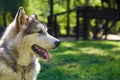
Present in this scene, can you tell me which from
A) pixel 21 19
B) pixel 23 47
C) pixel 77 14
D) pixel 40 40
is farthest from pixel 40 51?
pixel 77 14

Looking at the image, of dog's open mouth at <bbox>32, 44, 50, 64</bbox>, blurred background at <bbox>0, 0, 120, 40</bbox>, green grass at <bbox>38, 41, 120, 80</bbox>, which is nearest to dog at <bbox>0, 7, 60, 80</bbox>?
dog's open mouth at <bbox>32, 44, 50, 64</bbox>

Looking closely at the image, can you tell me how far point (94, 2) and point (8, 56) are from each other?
29.0 meters

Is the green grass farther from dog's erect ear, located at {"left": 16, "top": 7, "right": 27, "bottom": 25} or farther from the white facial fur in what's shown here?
dog's erect ear, located at {"left": 16, "top": 7, "right": 27, "bottom": 25}

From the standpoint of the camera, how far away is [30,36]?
6.11 meters

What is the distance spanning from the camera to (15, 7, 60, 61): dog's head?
6.04 metres

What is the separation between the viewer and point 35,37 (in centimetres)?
614

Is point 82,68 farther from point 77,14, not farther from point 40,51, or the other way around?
point 77,14

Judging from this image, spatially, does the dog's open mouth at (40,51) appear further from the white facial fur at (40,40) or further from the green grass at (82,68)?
the green grass at (82,68)

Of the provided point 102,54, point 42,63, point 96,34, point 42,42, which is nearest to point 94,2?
point 96,34

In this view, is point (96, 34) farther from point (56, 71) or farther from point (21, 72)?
point (21, 72)

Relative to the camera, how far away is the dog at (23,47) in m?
6.00

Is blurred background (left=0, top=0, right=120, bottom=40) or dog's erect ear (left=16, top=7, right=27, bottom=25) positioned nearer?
dog's erect ear (left=16, top=7, right=27, bottom=25)

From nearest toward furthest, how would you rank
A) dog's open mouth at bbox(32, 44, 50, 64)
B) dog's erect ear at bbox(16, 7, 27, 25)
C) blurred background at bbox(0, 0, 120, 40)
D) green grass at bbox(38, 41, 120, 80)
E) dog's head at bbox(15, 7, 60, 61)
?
dog's erect ear at bbox(16, 7, 27, 25)
dog's head at bbox(15, 7, 60, 61)
dog's open mouth at bbox(32, 44, 50, 64)
green grass at bbox(38, 41, 120, 80)
blurred background at bbox(0, 0, 120, 40)

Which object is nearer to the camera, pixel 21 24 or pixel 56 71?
pixel 21 24
